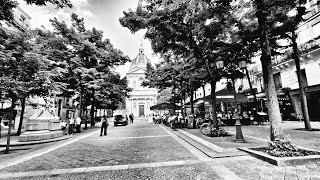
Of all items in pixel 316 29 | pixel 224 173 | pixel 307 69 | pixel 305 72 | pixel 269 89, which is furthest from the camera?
pixel 305 72

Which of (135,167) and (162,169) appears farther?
(135,167)

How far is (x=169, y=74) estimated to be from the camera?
18203 mm

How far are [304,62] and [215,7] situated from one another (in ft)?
53.7

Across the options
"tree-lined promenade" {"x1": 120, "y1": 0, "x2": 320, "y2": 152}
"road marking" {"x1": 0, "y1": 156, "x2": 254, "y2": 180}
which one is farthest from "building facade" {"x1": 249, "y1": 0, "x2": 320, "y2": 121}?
"road marking" {"x1": 0, "y1": 156, "x2": 254, "y2": 180}

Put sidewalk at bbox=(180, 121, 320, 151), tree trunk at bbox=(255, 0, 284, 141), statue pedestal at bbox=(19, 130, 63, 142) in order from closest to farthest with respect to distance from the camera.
→ tree trunk at bbox=(255, 0, 284, 141), sidewalk at bbox=(180, 121, 320, 151), statue pedestal at bbox=(19, 130, 63, 142)

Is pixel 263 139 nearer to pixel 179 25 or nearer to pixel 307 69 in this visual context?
pixel 179 25

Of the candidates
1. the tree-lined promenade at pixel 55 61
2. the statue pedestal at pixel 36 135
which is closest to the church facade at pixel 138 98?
the tree-lined promenade at pixel 55 61

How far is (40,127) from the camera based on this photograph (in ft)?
41.4

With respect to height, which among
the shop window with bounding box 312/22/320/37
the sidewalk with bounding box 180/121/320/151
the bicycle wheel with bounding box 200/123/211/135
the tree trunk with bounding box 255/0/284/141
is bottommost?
the sidewalk with bounding box 180/121/320/151

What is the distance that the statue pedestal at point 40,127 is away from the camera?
11959 millimetres

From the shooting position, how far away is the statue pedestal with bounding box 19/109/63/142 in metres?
12.0

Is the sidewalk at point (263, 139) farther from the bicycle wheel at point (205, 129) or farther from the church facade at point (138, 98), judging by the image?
the church facade at point (138, 98)

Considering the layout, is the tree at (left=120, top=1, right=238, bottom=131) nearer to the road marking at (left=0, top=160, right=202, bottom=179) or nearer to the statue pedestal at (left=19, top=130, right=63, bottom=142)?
the road marking at (left=0, top=160, right=202, bottom=179)

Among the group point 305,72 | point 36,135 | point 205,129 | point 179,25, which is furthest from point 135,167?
point 305,72
